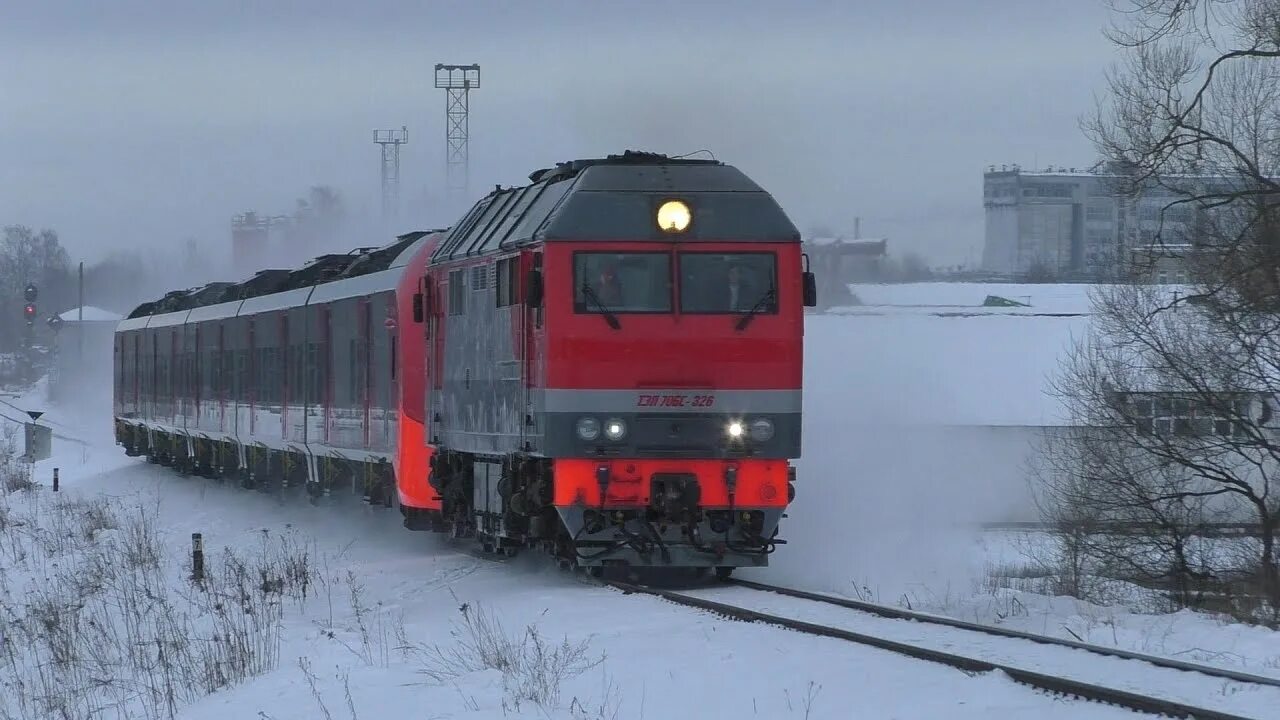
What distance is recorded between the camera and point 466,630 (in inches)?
484

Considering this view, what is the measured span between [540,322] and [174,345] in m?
23.8

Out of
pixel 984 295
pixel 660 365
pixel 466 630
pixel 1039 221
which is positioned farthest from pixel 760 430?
pixel 1039 221

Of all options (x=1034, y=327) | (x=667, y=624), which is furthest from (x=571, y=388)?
(x=1034, y=327)

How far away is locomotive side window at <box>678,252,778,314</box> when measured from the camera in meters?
14.0

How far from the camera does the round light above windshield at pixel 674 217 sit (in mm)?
14039

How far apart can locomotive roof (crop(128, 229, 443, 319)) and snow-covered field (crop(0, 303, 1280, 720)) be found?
357cm

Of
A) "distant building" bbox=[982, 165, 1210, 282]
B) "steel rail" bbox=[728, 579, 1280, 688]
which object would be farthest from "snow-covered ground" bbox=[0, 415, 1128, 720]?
"distant building" bbox=[982, 165, 1210, 282]

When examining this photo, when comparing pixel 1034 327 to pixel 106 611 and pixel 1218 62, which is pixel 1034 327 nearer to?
pixel 1218 62

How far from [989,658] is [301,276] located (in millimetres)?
19833

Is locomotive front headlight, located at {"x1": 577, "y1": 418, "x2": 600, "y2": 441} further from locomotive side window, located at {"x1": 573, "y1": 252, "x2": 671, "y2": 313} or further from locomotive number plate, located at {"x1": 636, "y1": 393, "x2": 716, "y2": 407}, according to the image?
locomotive side window, located at {"x1": 573, "y1": 252, "x2": 671, "y2": 313}

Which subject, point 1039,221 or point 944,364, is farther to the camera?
point 1039,221

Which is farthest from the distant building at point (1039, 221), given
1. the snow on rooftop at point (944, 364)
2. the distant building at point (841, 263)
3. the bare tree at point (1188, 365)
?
the bare tree at point (1188, 365)

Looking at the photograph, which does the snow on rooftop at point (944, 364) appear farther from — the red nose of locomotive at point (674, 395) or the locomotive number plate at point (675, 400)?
the locomotive number plate at point (675, 400)

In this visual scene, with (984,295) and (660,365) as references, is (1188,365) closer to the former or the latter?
(660,365)
